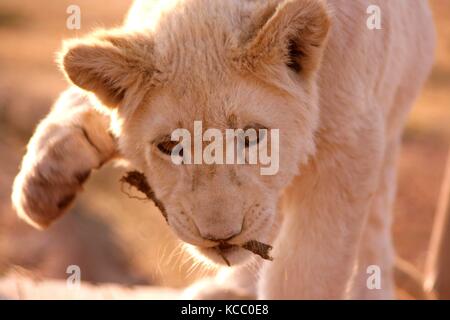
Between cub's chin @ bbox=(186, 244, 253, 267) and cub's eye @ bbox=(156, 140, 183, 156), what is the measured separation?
1.39 ft

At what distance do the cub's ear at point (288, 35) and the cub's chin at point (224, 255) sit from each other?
2.43 ft

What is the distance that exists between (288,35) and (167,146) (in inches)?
25.3

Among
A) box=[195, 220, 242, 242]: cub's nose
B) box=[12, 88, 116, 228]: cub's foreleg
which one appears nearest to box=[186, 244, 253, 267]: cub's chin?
box=[195, 220, 242, 242]: cub's nose

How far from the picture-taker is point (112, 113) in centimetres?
405

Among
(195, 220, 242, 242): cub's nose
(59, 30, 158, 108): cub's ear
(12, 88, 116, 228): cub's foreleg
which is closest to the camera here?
(195, 220, 242, 242): cub's nose

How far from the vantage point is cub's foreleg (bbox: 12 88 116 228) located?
4.20 m

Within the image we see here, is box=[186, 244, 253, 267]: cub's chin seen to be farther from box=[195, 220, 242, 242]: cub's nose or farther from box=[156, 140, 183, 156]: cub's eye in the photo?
box=[156, 140, 183, 156]: cub's eye

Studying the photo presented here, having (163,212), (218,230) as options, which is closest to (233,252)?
(218,230)

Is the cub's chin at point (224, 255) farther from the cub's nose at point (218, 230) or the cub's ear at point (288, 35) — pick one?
the cub's ear at point (288, 35)

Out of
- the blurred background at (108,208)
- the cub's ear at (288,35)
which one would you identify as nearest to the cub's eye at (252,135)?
the cub's ear at (288,35)

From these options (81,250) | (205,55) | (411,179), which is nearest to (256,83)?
(205,55)

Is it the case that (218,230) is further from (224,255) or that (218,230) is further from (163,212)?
(163,212)

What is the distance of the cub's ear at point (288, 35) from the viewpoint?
3609 mm
